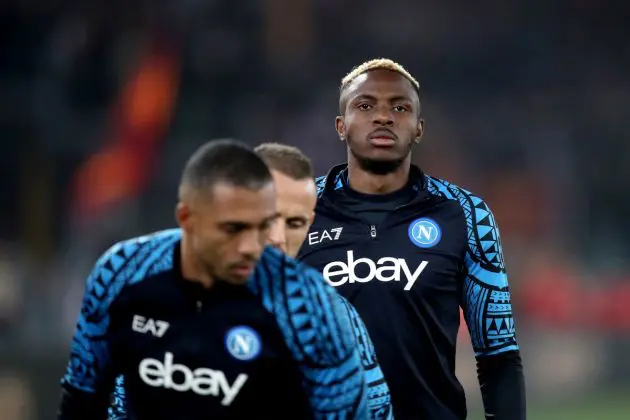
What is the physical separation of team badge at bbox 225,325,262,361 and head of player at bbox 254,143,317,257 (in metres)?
0.84

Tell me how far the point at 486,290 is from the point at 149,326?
163 centimetres

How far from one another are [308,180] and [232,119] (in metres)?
10.9

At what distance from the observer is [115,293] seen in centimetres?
327

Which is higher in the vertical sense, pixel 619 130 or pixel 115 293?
pixel 619 130

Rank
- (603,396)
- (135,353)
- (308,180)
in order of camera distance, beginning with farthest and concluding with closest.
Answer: (603,396), (308,180), (135,353)

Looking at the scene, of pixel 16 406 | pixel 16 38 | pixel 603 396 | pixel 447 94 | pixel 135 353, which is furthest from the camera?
pixel 447 94

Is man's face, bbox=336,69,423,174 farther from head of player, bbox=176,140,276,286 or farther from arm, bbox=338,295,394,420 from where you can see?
head of player, bbox=176,140,276,286

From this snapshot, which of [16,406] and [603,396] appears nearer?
[16,406]

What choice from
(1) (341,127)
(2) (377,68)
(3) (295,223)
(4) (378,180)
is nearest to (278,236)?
(3) (295,223)

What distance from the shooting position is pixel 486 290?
4.44m

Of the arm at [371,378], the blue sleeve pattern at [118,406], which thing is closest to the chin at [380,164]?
the arm at [371,378]

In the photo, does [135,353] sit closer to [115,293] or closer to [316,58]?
[115,293]

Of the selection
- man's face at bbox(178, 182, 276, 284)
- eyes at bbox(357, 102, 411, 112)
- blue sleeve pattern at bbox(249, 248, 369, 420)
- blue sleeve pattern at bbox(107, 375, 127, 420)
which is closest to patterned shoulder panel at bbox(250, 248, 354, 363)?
blue sleeve pattern at bbox(249, 248, 369, 420)

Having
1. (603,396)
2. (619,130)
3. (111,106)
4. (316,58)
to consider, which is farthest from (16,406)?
(619,130)
